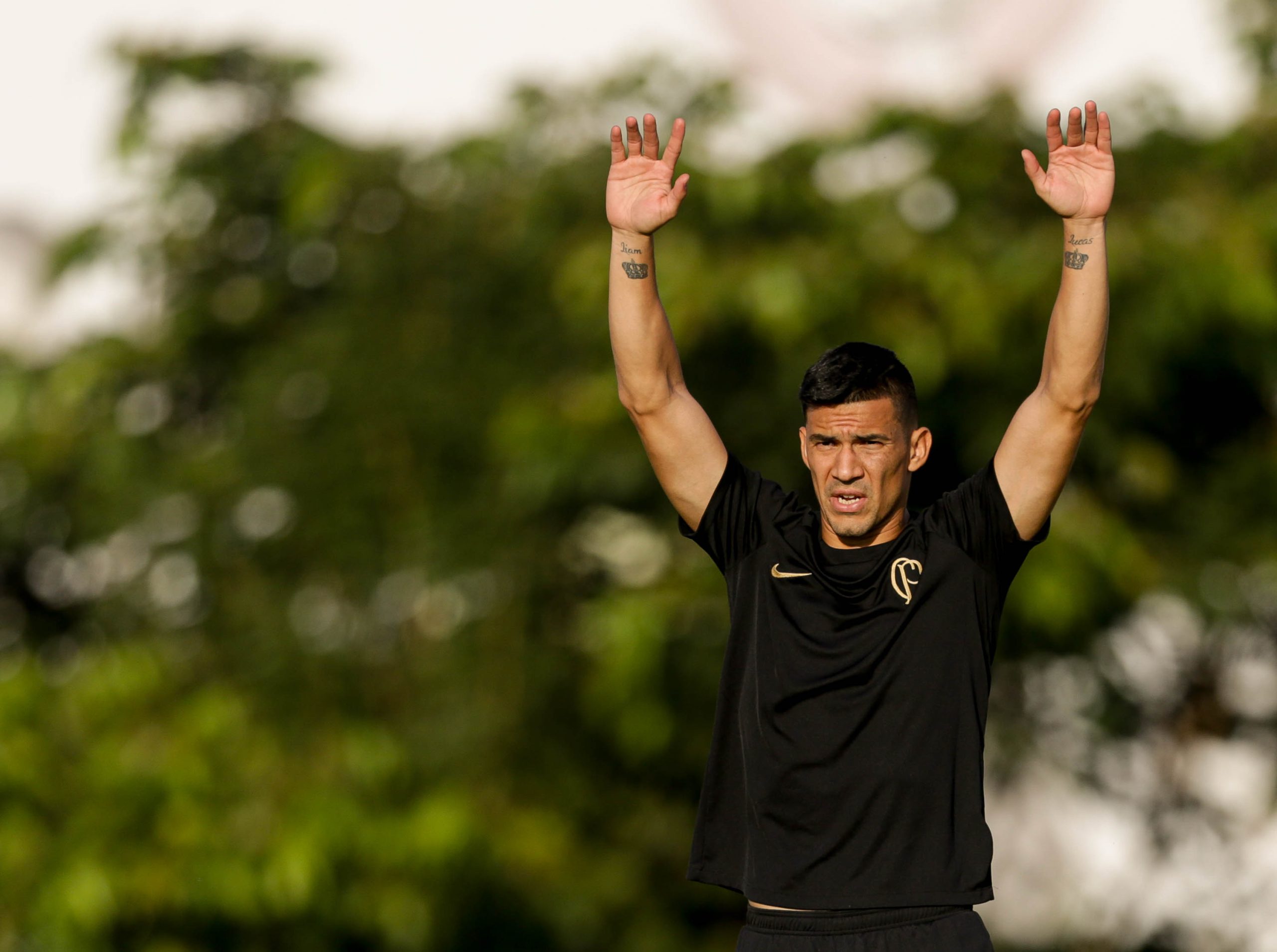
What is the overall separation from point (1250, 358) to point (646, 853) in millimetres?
3330

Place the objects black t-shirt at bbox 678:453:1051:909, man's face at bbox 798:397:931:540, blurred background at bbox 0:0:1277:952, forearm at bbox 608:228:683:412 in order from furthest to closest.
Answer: blurred background at bbox 0:0:1277:952 < forearm at bbox 608:228:683:412 < man's face at bbox 798:397:931:540 < black t-shirt at bbox 678:453:1051:909

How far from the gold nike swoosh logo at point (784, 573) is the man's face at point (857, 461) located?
0.32 feet

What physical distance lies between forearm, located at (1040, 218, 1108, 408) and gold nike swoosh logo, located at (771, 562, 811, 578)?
53 cm

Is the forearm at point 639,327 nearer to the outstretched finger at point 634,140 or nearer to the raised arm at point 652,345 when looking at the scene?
the raised arm at point 652,345

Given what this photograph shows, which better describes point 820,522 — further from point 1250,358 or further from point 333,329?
point 333,329

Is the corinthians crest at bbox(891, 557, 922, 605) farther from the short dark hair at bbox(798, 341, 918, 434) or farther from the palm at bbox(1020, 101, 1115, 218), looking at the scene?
the palm at bbox(1020, 101, 1115, 218)

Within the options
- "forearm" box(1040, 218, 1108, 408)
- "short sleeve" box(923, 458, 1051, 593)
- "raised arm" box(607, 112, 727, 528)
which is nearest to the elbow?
"forearm" box(1040, 218, 1108, 408)

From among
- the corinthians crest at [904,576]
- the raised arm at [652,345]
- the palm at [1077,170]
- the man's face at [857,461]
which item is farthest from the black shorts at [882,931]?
the palm at [1077,170]

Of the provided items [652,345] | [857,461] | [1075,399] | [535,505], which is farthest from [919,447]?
[535,505]

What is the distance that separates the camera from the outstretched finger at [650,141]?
3.08 metres

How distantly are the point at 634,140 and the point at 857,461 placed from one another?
0.76m

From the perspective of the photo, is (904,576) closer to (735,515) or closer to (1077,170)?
(735,515)

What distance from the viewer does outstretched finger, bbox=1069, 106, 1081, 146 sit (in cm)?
295

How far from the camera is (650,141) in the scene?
3.12 m
